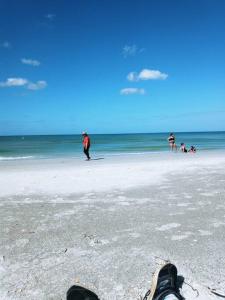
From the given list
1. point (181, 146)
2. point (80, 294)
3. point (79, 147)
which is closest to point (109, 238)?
point (80, 294)

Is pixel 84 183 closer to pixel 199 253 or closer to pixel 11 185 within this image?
pixel 11 185

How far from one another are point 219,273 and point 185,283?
0.50m

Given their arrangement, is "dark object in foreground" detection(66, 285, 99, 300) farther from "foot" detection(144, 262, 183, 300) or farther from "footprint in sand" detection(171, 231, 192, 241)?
"footprint in sand" detection(171, 231, 192, 241)

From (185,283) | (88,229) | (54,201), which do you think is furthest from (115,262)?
(54,201)

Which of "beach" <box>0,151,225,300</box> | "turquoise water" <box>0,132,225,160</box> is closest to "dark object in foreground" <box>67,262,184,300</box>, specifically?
"beach" <box>0,151,225,300</box>

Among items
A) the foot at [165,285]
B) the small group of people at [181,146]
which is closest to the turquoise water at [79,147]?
the small group of people at [181,146]

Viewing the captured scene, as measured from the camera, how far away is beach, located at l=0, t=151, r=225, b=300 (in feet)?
11.3

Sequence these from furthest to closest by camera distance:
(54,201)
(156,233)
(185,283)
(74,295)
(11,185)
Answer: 1. (11,185)
2. (54,201)
3. (156,233)
4. (185,283)
5. (74,295)

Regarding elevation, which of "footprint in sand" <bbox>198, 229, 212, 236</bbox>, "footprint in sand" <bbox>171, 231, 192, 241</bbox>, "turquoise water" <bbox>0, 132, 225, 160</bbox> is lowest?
"turquoise water" <bbox>0, 132, 225, 160</bbox>

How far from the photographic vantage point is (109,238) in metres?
4.73

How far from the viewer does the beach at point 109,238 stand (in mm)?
3451

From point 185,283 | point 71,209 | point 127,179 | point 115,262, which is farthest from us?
point 127,179

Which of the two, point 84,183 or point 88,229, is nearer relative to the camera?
point 88,229

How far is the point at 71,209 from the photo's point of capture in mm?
6426
